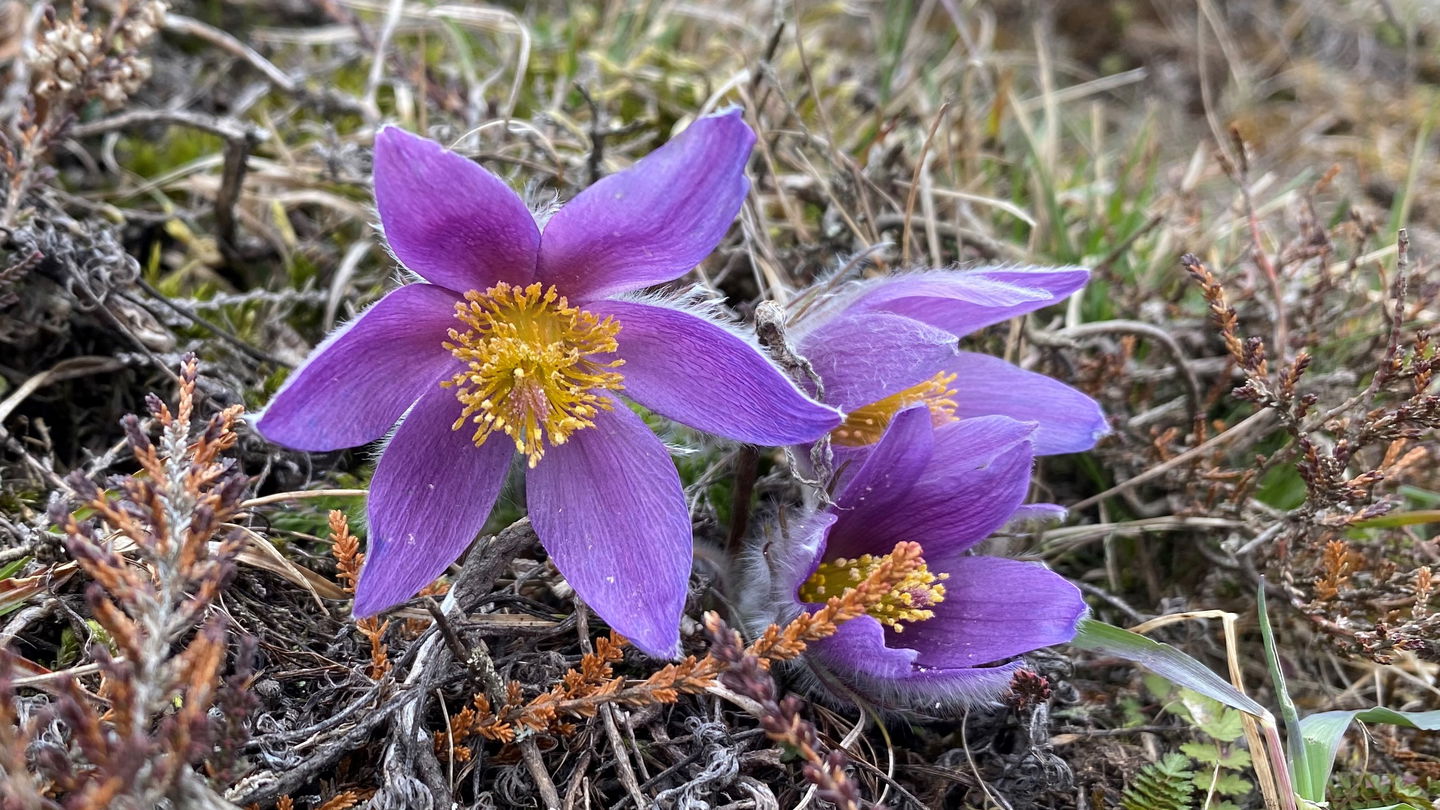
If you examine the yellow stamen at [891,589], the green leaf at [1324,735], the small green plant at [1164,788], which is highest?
the yellow stamen at [891,589]

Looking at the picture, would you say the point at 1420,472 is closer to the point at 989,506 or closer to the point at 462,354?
the point at 989,506

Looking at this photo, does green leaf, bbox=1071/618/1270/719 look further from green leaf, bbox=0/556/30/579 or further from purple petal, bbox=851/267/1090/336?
green leaf, bbox=0/556/30/579

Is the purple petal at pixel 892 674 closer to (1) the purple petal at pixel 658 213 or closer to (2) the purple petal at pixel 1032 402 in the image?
(2) the purple petal at pixel 1032 402

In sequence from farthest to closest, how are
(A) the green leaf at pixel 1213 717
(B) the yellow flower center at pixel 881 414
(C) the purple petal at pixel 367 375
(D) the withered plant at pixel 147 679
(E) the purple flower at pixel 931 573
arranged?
(B) the yellow flower center at pixel 881 414, (A) the green leaf at pixel 1213 717, (E) the purple flower at pixel 931 573, (C) the purple petal at pixel 367 375, (D) the withered plant at pixel 147 679

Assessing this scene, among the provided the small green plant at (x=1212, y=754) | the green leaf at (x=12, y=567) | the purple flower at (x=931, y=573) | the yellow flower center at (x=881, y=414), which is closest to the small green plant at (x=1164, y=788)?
the small green plant at (x=1212, y=754)

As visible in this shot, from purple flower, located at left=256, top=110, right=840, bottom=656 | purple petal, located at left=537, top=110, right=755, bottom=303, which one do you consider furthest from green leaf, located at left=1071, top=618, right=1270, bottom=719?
purple petal, located at left=537, top=110, right=755, bottom=303

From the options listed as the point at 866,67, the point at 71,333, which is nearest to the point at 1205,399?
the point at 866,67
